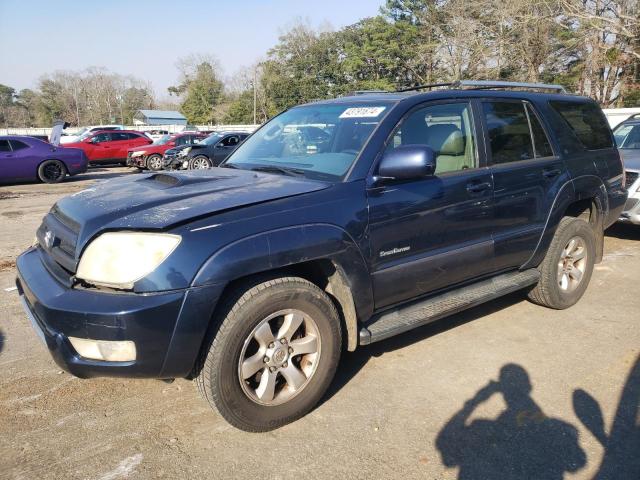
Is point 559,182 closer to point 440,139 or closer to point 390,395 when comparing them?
point 440,139

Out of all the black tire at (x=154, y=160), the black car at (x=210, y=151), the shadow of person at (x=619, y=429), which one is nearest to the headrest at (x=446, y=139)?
the shadow of person at (x=619, y=429)

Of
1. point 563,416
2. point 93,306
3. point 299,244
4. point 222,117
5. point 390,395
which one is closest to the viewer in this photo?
point 93,306

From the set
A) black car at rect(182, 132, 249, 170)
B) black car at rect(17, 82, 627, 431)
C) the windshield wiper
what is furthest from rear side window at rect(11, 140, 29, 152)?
the windshield wiper

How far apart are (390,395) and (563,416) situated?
0.98m

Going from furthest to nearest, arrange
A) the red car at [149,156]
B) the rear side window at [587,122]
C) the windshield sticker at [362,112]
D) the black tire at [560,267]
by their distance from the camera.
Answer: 1. the red car at [149,156]
2. the rear side window at [587,122]
3. the black tire at [560,267]
4. the windshield sticker at [362,112]

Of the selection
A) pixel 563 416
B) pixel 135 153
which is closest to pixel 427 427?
pixel 563 416

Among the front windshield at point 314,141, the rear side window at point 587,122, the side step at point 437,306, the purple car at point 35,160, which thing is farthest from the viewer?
the purple car at point 35,160

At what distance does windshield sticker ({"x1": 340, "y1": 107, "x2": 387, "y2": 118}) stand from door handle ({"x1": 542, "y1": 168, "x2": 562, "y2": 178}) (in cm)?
159

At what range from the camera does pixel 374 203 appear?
9.82ft

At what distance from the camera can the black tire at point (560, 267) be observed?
14.1 feet

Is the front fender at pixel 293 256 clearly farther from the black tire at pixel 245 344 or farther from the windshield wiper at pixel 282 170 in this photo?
the windshield wiper at pixel 282 170

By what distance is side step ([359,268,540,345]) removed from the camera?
3102 mm

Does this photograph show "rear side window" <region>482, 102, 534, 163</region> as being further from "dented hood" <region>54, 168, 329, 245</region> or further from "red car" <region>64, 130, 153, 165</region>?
"red car" <region>64, 130, 153, 165</region>

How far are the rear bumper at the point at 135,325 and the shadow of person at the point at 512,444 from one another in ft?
4.58
